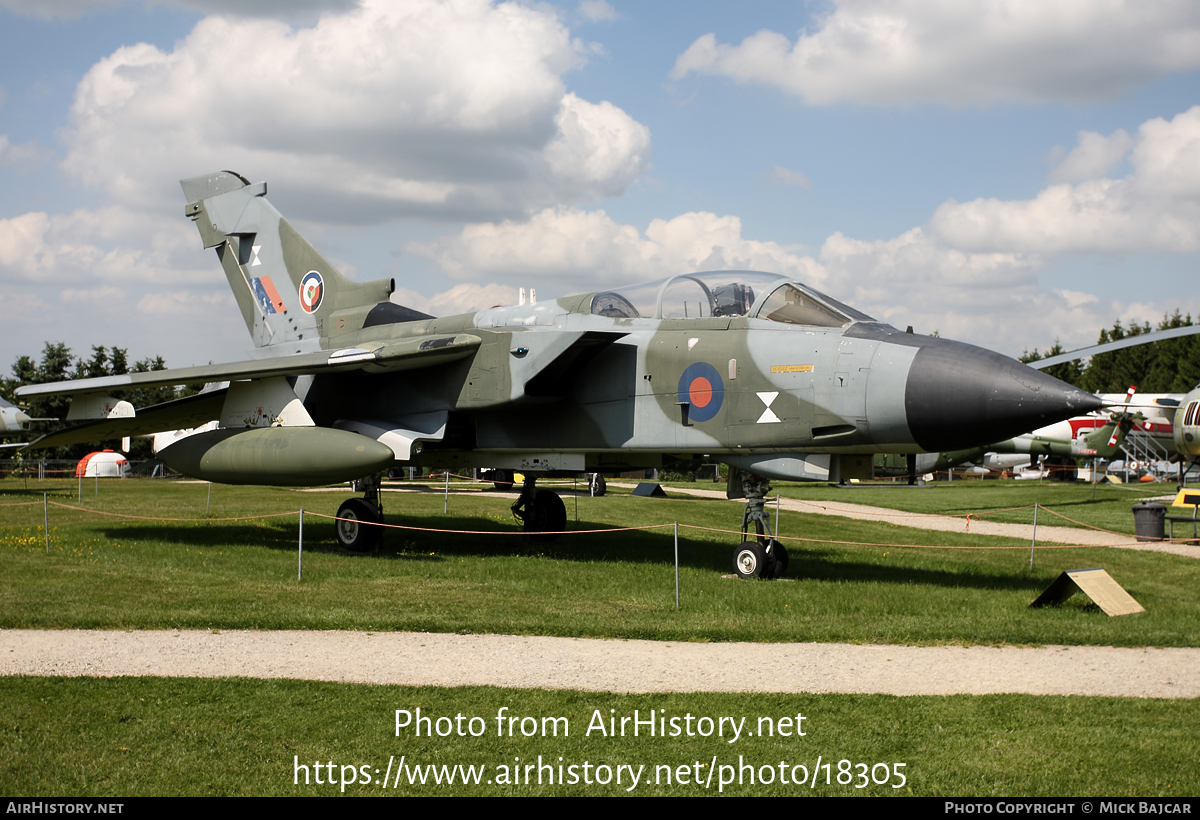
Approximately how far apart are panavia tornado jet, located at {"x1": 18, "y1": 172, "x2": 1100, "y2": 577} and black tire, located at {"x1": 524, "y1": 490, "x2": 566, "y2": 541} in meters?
0.03

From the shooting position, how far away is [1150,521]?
16.8 m

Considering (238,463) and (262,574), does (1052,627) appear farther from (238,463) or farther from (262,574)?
(238,463)

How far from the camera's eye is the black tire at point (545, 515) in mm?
15359

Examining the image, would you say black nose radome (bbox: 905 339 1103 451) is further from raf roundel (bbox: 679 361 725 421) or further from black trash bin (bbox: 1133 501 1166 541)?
black trash bin (bbox: 1133 501 1166 541)

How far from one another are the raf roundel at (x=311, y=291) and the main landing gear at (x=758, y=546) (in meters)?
8.35

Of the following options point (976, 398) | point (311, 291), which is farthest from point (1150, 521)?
point (311, 291)

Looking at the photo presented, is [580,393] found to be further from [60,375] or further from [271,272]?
[60,375]

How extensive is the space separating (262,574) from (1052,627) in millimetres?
8531

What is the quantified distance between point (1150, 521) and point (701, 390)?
11268 millimetres

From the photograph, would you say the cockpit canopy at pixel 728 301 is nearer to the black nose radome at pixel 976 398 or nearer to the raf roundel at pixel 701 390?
the raf roundel at pixel 701 390

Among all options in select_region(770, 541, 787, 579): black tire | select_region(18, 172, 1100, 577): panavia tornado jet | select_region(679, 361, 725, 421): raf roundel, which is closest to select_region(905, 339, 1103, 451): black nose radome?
select_region(18, 172, 1100, 577): panavia tornado jet
